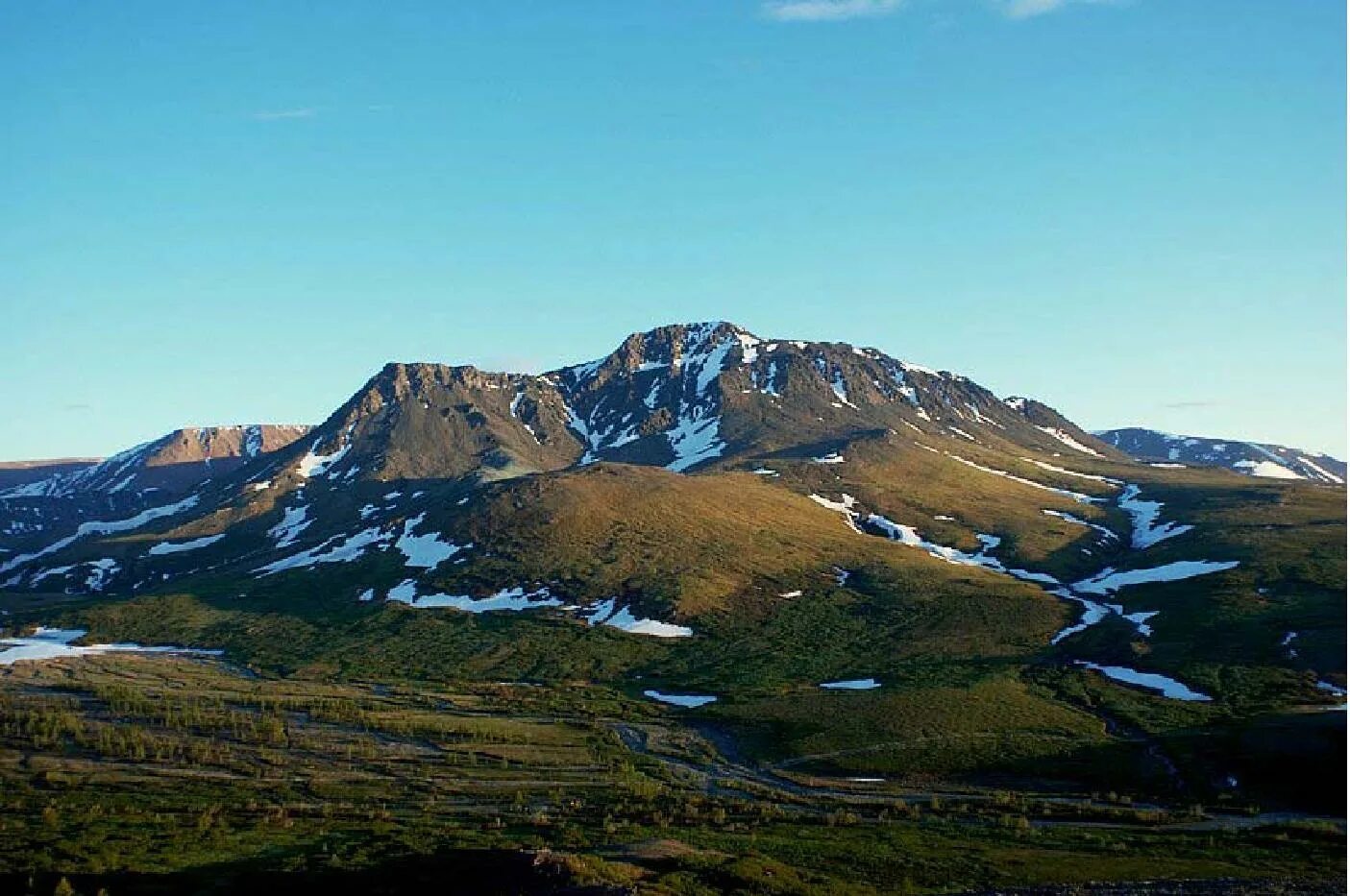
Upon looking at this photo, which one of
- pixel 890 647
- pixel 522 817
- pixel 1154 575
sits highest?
pixel 1154 575

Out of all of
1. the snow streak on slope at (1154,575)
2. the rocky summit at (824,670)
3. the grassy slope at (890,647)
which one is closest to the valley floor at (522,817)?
the rocky summit at (824,670)

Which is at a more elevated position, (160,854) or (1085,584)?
A: (1085,584)

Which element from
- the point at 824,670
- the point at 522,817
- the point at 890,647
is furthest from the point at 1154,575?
the point at 522,817

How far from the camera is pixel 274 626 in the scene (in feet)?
577

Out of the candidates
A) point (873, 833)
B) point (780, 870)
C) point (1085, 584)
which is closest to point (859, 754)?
point (873, 833)

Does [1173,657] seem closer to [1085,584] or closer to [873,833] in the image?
[1085,584]

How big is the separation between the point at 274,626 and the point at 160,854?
11759cm

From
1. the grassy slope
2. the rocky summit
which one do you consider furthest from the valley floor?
the grassy slope

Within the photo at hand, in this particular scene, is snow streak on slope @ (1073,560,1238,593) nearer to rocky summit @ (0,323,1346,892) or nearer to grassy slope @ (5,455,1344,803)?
rocky summit @ (0,323,1346,892)

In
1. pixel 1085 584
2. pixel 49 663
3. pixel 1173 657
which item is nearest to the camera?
pixel 1173 657

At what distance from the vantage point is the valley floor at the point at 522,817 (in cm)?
5909

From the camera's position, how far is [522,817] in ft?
248

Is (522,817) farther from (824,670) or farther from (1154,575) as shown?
(1154,575)

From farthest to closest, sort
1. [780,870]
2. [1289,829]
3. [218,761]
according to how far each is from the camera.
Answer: [218,761]
[1289,829]
[780,870]
